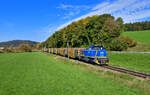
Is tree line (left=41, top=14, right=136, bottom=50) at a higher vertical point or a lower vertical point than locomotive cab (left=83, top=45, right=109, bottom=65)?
higher

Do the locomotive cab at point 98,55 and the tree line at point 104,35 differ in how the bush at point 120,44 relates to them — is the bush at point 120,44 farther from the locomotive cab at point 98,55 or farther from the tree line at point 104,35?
the locomotive cab at point 98,55

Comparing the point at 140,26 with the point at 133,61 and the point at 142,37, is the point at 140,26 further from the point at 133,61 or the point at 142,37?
the point at 133,61

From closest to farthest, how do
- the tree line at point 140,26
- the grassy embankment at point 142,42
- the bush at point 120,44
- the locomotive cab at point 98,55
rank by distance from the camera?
1. the locomotive cab at point 98,55
2. the bush at point 120,44
3. the grassy embankment at point 142,42
4. the tree line at point 140,26

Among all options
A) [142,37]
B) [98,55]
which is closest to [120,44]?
[98,55]

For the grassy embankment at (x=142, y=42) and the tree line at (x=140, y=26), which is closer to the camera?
the grassy embankment at (x=142, y=42)

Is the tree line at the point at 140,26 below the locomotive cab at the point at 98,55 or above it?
above

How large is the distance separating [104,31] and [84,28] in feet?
35.9

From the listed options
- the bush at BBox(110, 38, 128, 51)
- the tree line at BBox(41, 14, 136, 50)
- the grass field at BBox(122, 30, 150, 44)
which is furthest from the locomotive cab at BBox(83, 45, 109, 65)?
the grass field at BBox(122, 30, 150, 44)

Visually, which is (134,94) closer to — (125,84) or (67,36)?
(125,84)

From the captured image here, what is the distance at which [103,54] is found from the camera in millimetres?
19672

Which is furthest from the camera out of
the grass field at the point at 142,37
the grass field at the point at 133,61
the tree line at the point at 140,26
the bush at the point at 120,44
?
the tree line at the point at 140,26

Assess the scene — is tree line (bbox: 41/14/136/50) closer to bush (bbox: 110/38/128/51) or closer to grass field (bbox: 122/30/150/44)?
bush (bbox: 110/38/128/51)

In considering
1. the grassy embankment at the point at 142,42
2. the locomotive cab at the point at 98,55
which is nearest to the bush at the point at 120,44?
the grassy embankment at the point at 142,42

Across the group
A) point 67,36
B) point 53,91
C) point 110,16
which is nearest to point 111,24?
point 110,16
